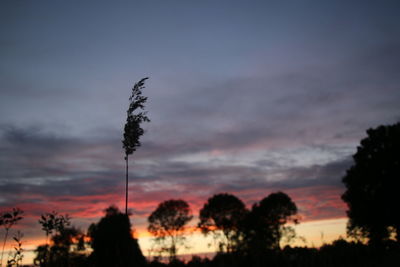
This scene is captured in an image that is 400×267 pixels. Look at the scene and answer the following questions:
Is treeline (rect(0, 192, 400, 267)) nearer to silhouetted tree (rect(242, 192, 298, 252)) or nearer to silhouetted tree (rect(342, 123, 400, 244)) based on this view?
silhouetted tree (rect(242, 192, 298, 252))

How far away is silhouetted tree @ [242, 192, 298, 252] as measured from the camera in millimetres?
71438

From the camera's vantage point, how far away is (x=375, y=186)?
41750 millimetres

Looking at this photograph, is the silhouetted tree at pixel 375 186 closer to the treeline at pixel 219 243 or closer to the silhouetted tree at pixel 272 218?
the treeline at pixel 219 243

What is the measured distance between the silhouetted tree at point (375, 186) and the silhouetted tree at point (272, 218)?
88.8 feet

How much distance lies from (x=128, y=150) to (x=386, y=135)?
4415cm

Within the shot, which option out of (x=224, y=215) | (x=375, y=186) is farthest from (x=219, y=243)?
(x=224, y=215)

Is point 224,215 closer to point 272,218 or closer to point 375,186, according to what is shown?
point 272,218

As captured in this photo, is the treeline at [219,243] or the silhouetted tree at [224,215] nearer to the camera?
the treeline at [219,243]

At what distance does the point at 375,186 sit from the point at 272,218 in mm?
34932

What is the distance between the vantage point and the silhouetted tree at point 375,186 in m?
39.9

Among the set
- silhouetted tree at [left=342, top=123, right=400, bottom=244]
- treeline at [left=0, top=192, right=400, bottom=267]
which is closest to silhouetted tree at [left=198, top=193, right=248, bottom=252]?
treeline at [left=0, top=192, right=400, bottom=267]

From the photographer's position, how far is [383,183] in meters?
40.8

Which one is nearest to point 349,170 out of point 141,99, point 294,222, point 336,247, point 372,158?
point 372,158

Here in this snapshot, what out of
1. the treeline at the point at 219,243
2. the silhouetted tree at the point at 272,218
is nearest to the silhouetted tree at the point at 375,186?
the treeline at the point at 219,243
